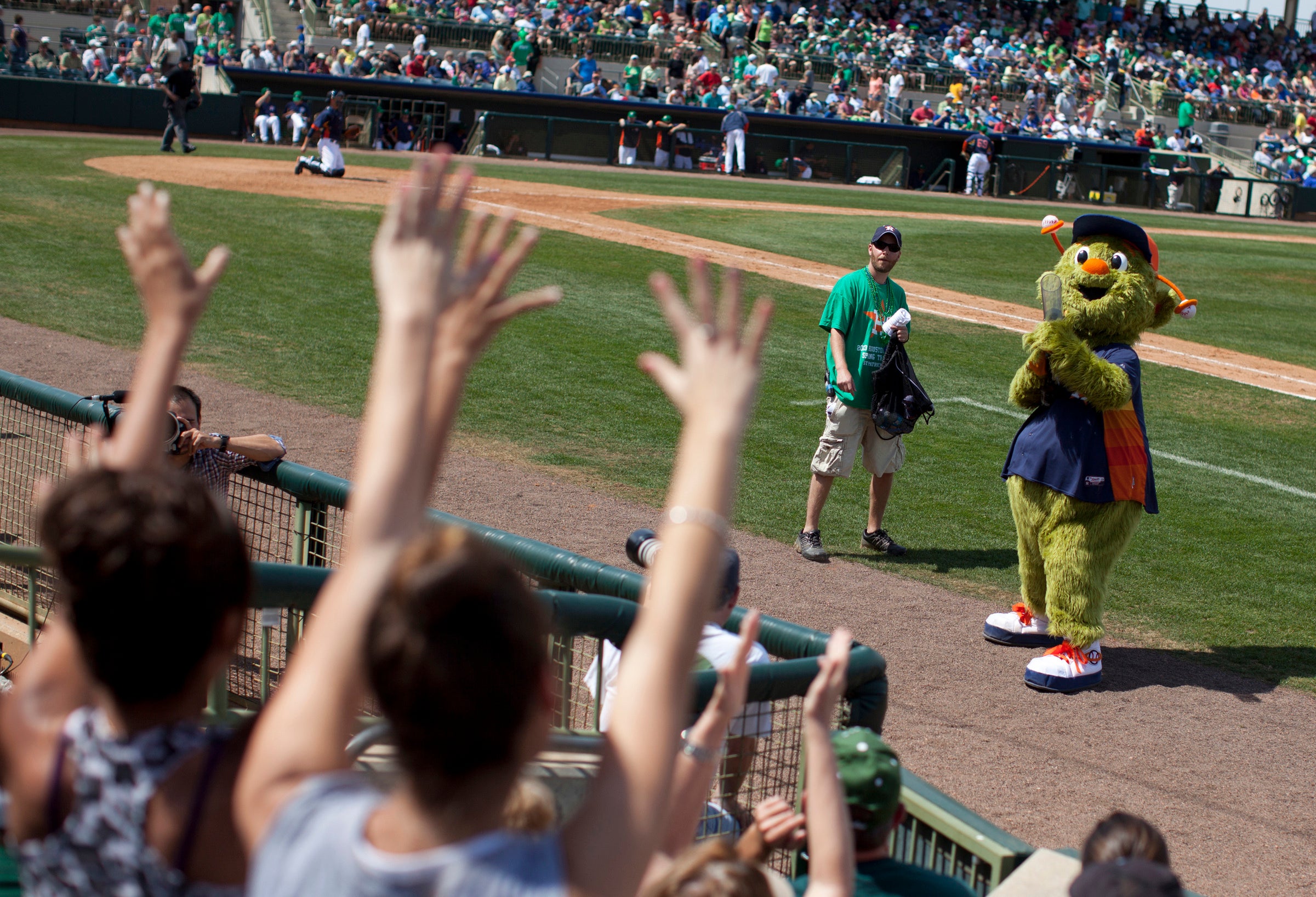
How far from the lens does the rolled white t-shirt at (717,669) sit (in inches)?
136

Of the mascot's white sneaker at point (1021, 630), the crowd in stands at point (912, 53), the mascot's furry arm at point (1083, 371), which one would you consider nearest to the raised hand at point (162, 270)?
the mascot's furry arm at point (1083, 371)

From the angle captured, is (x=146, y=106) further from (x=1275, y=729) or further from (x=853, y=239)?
(x=1275, y=729)

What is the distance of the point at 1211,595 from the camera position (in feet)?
25.1

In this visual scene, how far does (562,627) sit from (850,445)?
14.4 ft

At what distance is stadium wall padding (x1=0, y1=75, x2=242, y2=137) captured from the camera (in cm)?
2805

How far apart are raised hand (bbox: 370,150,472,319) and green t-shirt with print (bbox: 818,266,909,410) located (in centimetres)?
614

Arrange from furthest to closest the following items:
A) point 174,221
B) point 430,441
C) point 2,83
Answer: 1. point 2,83
2. point 174,221
3. point 430,441

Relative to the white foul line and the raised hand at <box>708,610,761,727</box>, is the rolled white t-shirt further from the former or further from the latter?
the white foul line

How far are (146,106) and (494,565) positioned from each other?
30991mm

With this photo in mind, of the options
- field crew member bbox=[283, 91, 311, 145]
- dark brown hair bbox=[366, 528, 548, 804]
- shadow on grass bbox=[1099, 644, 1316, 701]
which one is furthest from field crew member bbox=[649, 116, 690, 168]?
dark brown hair bbox=[366, 528, 548, 804]

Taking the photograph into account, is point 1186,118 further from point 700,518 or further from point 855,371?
point 700,518

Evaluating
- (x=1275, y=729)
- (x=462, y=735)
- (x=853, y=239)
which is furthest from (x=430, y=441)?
(x=853, y=239)

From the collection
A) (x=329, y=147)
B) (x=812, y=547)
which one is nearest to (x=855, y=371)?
(x=812, y=547)

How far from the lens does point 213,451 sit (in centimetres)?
535
